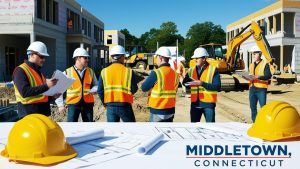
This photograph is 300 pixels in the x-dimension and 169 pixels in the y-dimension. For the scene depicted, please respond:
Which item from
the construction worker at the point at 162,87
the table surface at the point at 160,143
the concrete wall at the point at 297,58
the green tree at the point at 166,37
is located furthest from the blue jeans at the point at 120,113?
the green tree at the point at 166,37

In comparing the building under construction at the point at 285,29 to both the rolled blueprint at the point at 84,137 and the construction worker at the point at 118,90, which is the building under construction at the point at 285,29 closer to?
the construction worker at the point at 118,90

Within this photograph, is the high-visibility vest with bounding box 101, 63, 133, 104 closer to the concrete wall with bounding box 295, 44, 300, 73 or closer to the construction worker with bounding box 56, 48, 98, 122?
the construction worker with bounding box 56, 48, 98, 122

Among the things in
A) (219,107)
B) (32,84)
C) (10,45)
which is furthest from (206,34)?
(32,84)

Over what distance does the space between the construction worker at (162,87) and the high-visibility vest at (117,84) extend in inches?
10.2

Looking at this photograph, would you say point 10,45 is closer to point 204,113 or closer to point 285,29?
point 204,113

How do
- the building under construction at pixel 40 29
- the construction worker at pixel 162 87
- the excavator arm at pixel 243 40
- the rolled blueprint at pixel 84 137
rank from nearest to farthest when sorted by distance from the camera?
the rolled blueprint at pixel 84 137 → the construction worker at pixel 162 87 → the excavator arm at pixel 243 40 → the building under construction at pixel 40 29

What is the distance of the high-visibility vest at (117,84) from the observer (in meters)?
4.87

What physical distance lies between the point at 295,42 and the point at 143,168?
34122 millimetres

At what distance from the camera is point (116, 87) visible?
489 cm

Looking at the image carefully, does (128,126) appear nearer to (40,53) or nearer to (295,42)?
(40,53)

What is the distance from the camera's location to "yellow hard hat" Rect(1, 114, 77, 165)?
80.7 inches

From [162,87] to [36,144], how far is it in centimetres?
291

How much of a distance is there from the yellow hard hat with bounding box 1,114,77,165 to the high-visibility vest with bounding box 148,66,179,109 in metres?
2.73

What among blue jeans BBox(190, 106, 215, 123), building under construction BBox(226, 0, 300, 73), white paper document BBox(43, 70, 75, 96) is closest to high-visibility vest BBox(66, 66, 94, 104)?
white paper document BBox(43, 70, 75, 96)
